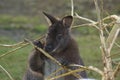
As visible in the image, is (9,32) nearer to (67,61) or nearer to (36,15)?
(36,15)

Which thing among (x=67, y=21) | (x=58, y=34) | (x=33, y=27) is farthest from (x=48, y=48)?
(x=33, y=27)

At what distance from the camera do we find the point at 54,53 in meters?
8.02

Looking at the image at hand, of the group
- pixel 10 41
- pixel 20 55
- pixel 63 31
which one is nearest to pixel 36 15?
pixel 10 41

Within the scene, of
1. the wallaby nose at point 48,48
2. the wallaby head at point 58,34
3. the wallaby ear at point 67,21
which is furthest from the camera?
the wallaby ear at point 67,21

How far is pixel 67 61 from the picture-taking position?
311 inches

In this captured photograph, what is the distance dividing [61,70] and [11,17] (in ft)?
31.1

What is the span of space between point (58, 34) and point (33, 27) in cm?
823

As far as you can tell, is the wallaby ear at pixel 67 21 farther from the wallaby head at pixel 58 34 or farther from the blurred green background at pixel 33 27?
the blurred green background at pixel 33 27

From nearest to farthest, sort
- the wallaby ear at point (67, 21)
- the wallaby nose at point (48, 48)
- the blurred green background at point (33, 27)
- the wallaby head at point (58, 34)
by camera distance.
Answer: the wallaby nose at point (48, 48) → the wallaby head at point (58, 34) → the wallaby ear at point (67, 21) → the blurred green background at point (33, 27)

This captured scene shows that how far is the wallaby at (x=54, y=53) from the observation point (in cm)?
786

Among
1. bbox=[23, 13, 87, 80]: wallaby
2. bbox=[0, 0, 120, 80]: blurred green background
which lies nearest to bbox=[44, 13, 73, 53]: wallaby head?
bbox=[23, 13, 87, 80]: wallaby

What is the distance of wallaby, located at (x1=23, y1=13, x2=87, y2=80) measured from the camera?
7863mm

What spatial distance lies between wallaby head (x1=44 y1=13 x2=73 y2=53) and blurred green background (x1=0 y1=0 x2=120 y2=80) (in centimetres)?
187

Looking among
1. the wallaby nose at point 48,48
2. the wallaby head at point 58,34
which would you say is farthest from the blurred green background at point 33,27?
the wallaby nose at point 48,48
